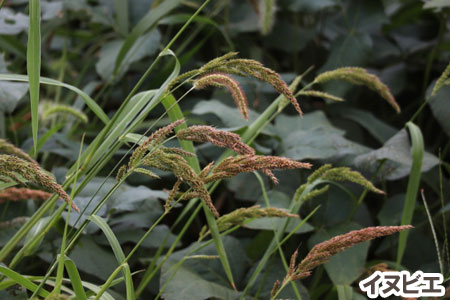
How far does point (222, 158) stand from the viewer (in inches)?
52.9

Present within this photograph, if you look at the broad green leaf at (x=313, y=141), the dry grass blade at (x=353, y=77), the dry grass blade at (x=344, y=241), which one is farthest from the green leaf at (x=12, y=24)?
the dry grass blade at (x=344, y=241)

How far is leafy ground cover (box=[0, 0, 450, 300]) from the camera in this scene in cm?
93

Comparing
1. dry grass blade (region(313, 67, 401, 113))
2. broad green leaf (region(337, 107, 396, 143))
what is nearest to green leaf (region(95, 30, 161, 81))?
broad green leaf (region(337, 107, 396, 143))

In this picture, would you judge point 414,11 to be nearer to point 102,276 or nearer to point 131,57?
point 131,57

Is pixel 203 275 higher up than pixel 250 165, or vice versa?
pixel 250 165

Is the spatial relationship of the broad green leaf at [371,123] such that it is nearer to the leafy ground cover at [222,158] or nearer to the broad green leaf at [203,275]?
the leafy ground cover at [222,158]

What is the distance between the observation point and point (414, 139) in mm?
1336

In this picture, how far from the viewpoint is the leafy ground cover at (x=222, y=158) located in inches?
36.7

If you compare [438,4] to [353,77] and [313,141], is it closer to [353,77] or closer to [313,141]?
[313,141]

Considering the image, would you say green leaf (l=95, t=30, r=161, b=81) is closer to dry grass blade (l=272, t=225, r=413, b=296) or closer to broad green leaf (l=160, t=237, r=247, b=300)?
broad green leaf (l=160, t=237, r=247, b=300)

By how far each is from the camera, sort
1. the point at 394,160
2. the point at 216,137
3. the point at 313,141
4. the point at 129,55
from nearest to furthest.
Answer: the point at 216,137
the point at 394,160
the point at 313,141
the point at 129,55

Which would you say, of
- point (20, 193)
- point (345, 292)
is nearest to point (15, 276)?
point (20, 193)

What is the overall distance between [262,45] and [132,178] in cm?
93

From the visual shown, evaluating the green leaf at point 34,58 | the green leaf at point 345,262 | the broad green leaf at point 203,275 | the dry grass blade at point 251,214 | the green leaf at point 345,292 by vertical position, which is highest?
the green leaf at point 34,58
